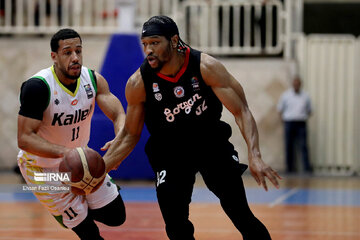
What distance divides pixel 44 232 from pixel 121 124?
102 inches

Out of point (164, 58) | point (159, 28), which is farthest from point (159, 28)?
point (164, 58)

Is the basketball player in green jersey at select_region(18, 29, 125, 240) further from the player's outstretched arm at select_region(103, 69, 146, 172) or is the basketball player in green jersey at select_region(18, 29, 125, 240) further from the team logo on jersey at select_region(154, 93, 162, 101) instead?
the team logo on jersey at select_region(154, 93, 162, 101)

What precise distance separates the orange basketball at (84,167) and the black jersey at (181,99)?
0.56 m

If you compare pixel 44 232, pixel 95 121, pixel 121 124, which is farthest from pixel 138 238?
pixel 95 121

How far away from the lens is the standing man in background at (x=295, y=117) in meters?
15.7

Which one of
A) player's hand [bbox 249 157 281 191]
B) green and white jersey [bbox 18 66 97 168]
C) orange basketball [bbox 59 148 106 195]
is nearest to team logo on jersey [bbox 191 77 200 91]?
player's hand [bbox 249 157 281 191]

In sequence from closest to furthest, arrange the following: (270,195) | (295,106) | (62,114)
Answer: (62,114) → (270,195) → (295,106)

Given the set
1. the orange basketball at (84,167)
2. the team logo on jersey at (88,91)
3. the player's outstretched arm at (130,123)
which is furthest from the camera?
the team logo on jersey at (88,91)

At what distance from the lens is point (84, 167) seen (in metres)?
5.63

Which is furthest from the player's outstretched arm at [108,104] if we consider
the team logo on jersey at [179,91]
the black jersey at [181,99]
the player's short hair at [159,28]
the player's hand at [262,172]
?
the player's hand at [262,172]

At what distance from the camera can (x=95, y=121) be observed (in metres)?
12.4

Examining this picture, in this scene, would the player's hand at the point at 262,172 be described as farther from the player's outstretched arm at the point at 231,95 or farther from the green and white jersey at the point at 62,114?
the green and white jersey at the point at 62,114

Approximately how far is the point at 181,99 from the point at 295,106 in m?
10.2

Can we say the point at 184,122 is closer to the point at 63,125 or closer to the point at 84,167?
the point at 84,167
